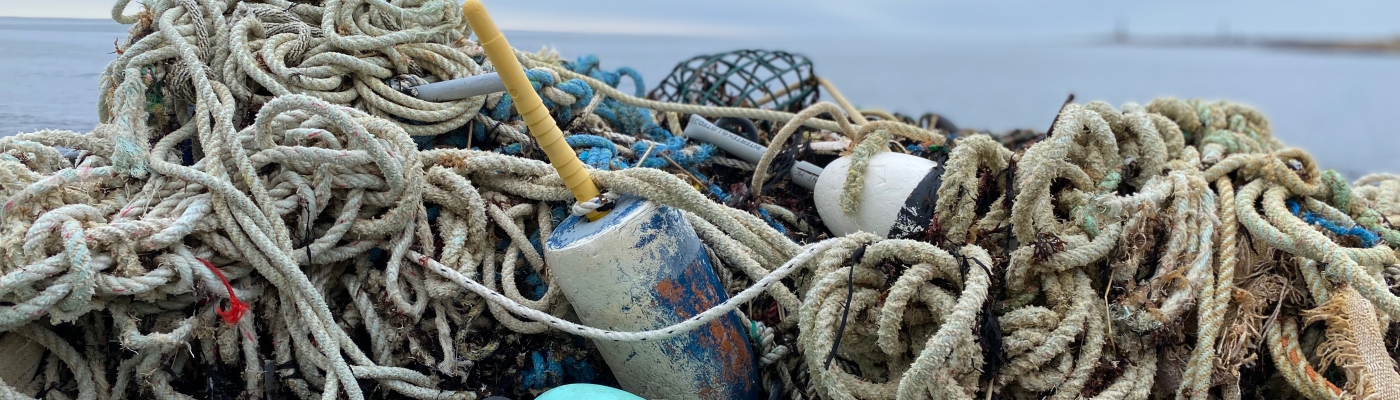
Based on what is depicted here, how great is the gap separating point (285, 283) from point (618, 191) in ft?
2.34

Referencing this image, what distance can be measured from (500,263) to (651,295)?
0.48 m

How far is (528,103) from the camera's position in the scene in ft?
4.90

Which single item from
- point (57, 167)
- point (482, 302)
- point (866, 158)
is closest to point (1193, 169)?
point (866, 158)

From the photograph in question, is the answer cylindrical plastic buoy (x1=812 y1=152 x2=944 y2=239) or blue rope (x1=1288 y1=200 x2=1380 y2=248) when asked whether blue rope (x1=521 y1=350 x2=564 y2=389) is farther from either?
blue rope (x1=1288 y1=200 x2=1380 y2=248)

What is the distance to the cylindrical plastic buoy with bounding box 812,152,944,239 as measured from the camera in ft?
6.16

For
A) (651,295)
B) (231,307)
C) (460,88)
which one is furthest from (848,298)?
(231,307)

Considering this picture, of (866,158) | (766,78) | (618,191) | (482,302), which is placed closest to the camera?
(618,191)

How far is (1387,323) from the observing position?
1.69 metres

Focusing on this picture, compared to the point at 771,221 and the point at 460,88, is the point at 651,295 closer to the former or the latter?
the point at 771,221

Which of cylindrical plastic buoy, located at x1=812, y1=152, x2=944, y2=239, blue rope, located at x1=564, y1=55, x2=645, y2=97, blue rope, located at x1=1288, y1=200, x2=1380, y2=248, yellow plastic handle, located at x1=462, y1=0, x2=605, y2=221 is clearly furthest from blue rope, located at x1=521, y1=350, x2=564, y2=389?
blue rope, located at x1=1288, y1=200, x2=1380, y2=248

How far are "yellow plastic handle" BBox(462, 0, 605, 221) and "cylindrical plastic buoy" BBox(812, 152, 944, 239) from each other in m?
0.68

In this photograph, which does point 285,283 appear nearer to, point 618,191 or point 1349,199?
point 618,191

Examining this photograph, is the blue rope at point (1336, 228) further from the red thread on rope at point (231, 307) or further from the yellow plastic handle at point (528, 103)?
the red thread on rope at point (231, 307)

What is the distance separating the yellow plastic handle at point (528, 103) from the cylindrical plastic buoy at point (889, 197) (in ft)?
2.24
